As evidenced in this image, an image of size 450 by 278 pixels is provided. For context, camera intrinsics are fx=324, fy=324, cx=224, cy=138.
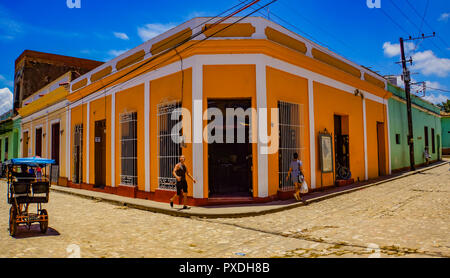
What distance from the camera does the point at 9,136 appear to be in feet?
89.7

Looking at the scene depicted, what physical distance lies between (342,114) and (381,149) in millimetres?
4934

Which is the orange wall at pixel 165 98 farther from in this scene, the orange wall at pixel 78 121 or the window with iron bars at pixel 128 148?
the orange wall at pixel 78 121

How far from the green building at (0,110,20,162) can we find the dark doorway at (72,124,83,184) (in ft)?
43.2

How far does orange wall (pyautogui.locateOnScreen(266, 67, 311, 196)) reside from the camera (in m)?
9.19

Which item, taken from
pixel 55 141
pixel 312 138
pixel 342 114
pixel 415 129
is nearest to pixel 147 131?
pixel 312 138

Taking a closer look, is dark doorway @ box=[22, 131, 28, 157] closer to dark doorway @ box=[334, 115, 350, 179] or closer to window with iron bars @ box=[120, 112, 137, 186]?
window with iron bars @ box=[120, 112, 137, 186]

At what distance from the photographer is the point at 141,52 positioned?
37.5 ft

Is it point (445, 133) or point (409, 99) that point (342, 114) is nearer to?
point (409, 99)

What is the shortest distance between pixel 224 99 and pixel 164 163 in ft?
9.22

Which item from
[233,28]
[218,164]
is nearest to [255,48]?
[233,28]

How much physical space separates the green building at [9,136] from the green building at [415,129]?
26.3 meters

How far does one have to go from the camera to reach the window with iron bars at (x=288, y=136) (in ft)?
31.6

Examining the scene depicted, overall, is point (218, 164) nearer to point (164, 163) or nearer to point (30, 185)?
point (164, 163)

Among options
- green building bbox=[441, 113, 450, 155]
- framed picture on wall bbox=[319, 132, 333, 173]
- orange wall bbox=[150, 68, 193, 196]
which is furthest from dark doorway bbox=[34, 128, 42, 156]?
green building bbox=[441, 113, 450, 155]
